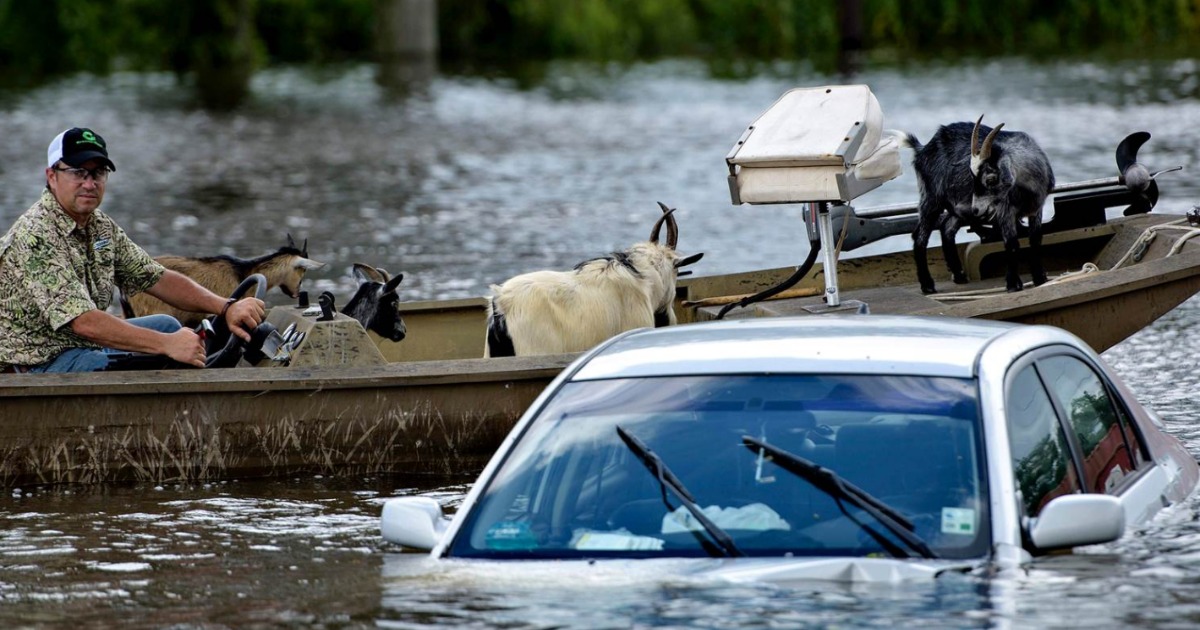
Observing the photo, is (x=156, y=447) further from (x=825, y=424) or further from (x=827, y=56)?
(x=827, y=56)

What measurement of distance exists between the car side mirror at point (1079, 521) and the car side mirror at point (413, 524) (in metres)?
1.70

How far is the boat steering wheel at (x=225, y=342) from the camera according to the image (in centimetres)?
1034

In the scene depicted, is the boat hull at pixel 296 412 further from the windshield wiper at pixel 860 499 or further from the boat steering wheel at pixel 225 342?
the windshield wiper at pixel 860 499

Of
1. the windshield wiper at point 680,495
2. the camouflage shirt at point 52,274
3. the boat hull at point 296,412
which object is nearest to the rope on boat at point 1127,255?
the boat hull at point 296,412

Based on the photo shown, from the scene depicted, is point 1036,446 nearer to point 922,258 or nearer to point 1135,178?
point 922,258

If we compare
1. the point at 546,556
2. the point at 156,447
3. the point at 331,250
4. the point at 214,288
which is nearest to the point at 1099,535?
the point at 546,556

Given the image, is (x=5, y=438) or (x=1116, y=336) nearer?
(x=5, y=438)

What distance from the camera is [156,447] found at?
991cm

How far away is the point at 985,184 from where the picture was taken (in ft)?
37.9

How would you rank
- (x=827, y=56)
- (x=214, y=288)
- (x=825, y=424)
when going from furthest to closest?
(x=827, y=56) < (x=214, y=288) < (x=825, y=424)

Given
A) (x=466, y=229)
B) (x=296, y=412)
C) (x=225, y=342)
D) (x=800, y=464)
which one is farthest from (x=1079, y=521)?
(x=466, y=229)

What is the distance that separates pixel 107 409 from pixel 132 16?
49195mm

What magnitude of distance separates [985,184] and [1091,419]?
558 centimetres

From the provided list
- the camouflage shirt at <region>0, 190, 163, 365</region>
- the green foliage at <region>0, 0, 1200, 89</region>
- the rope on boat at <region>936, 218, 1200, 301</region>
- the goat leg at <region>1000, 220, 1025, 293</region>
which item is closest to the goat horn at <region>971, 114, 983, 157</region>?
the goat leg at <region>1000, 220, 1025, 293</region>
